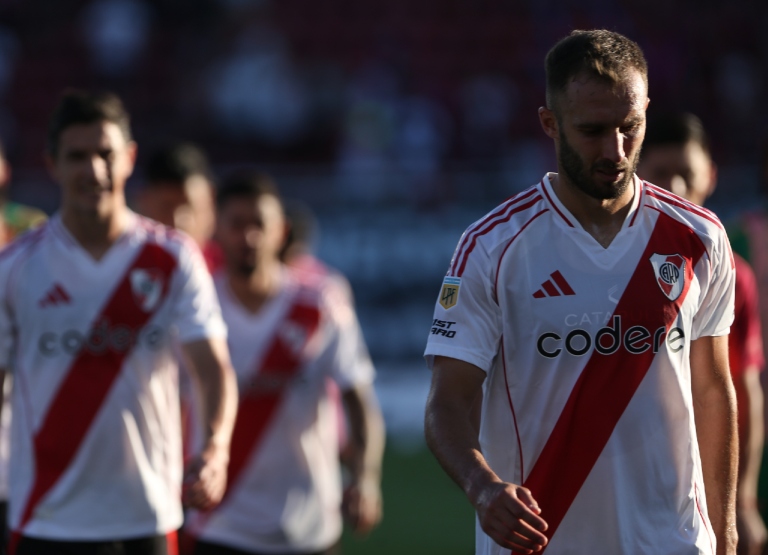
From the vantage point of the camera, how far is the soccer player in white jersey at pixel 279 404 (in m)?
6.57

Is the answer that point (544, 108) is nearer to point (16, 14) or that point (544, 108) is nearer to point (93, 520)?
point (93, 520)

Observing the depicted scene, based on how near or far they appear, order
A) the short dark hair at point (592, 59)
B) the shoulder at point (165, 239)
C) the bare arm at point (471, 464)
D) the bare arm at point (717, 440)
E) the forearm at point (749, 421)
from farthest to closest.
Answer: the forearm at point (749, 421) → the shoulder at point (165, 239) → the bare arm at point (717, 440) → the short dark hair at point (592, 59) → the bare arm at point (471, 464)

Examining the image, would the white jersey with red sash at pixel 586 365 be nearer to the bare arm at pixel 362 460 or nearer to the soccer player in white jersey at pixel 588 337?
the soccer player in white jersey at pixel 588 337

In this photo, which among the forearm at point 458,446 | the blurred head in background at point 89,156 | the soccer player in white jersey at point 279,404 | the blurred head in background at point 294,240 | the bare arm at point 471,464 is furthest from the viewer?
the blurred head in background at point 294,240

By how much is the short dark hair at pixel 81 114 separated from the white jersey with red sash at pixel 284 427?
5.85 ft

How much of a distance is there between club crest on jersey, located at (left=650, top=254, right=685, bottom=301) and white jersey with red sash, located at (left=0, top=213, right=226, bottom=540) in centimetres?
217

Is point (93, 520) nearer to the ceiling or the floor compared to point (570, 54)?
nearer to the floor

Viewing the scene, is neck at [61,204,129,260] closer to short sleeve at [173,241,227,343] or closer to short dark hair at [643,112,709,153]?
short sleeve at [173,241,227,343]

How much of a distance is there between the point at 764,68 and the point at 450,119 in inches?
187

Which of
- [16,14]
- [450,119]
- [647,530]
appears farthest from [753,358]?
[16,14]

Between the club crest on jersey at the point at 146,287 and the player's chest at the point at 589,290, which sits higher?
the player's chest at the point at 589,290

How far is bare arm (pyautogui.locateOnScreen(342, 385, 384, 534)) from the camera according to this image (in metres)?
6.37

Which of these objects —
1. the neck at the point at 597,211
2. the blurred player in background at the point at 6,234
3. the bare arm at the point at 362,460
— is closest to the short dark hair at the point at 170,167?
the blurred player in background at the point at 6,234

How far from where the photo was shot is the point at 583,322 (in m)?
3.60
